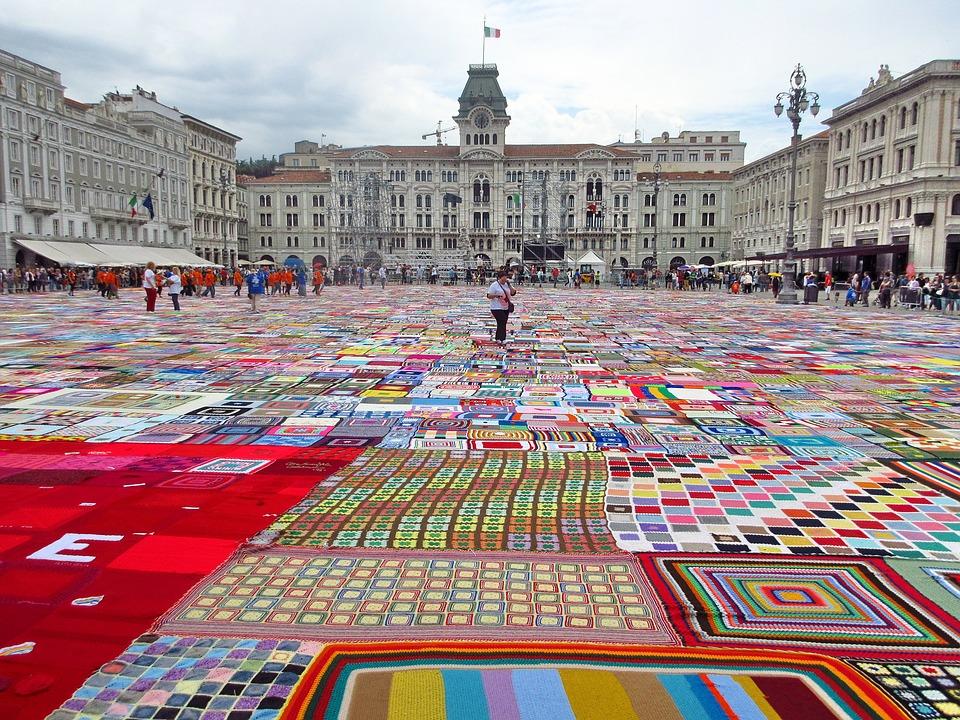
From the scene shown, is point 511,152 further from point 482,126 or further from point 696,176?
point 696,176

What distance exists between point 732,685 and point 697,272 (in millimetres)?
75340

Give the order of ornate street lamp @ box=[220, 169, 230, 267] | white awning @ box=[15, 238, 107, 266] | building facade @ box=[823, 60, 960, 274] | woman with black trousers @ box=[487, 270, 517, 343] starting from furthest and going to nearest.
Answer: ornate street lamp @ box=[220, 169, 230, 267] → white awning @ box=[15, 238, 107, 266] → building facade @ box=[823, 60, 960, 274] → woman with black trousers @ box=[487, 270, 517, 343]

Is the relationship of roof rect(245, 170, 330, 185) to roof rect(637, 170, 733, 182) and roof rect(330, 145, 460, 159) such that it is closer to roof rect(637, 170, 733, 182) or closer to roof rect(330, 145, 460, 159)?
roof rect(330, 145, 460, 159)

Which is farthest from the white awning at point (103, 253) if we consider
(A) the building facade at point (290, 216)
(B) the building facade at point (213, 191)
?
(A) the building facade at point (290, 216)

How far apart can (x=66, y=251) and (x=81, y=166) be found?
8.49m

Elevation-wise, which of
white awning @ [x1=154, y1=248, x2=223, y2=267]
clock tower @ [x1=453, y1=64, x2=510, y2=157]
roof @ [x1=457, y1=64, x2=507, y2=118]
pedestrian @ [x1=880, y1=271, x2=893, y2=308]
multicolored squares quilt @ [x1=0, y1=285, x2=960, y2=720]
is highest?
roof @ [x1=457, y1=64, x2=507, y2=118]

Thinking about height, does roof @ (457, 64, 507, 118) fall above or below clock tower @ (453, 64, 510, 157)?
above

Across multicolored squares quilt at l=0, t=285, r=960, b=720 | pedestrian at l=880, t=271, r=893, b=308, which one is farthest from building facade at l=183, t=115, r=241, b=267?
multicolored squares quilt at l=0, t=285, r=960, b=720

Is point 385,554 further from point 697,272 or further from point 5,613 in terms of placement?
point 697,272

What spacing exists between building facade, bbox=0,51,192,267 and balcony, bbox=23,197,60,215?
2.8 inches

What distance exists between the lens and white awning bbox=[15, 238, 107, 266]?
5328 cm

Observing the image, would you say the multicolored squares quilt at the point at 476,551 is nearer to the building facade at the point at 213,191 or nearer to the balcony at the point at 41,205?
the balcony at the point at 41,205

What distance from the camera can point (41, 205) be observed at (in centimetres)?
5488

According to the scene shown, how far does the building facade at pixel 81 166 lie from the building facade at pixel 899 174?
53.4 metres
